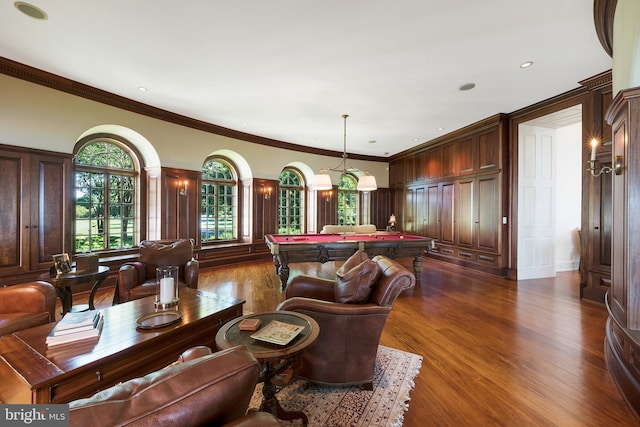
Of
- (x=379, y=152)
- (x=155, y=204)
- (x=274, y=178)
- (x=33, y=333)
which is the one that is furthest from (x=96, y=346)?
(x=379, y=152)

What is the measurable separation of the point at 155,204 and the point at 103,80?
7.48ft

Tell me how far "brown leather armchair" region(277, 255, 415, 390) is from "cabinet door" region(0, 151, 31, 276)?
410cm

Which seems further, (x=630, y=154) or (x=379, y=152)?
(x=379, y=152)

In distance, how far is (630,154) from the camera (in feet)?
6.48

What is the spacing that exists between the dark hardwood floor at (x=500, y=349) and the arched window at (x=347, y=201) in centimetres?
446

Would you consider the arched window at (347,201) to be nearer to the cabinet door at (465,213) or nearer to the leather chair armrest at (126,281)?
the cabinet door at (465,213)

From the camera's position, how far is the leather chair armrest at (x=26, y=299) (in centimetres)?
235

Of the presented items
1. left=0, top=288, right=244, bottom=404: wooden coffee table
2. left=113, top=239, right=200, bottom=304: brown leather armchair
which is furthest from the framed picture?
left=0, top=288, right=244, bottom=404: wooden coffee table

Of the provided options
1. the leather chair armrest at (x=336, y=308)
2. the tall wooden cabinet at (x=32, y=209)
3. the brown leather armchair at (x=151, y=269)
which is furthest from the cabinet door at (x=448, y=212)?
the tall wooden cabinet at (x=32, y=209)

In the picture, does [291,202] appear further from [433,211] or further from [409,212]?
[433,211]

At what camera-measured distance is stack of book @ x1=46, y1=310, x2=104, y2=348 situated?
1.63 m

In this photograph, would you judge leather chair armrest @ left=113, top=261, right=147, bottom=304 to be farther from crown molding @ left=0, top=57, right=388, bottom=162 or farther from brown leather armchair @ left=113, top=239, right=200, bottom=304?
crown molding @ left=0, top=57, right=388, bottom=162

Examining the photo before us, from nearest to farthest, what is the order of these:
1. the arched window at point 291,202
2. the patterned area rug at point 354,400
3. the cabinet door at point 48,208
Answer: the patterned area rug at point 354,400, the cabinet door at point 48,208, the arched window at point 291,202

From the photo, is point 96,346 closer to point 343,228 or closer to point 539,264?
point 343,228
